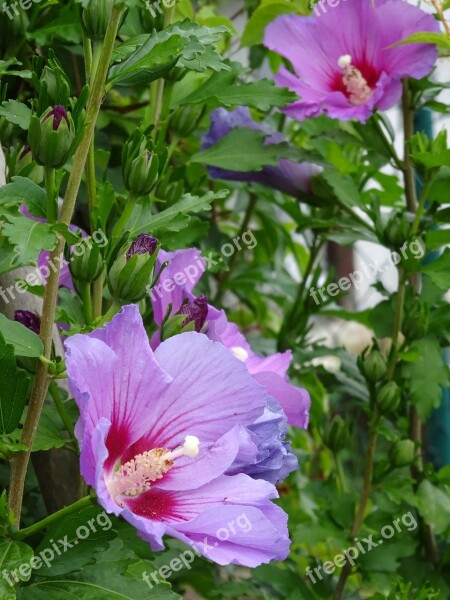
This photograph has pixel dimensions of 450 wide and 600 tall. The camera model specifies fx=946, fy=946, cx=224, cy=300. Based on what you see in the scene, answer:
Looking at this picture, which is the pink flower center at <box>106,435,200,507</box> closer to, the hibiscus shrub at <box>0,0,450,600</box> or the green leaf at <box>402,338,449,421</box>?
the hibiscus shrub at <box>0,0,450,600</box>

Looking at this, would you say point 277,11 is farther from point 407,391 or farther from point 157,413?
point 157,413

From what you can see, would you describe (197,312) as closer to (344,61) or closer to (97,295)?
(97,295)

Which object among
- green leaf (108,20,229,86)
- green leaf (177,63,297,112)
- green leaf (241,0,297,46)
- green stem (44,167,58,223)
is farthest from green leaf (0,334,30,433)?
green leaf (241,0,297,46)

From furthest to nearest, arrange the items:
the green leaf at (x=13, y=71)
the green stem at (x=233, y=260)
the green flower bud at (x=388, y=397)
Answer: the green stem at (x=233, y=260) < the green flower bud at (x=388, y=397) < the green leaf at (x=13, y=71)

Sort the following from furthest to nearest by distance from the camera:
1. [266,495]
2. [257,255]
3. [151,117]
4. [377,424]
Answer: [257,255] < [377,424] < [151,117] < [266,495]

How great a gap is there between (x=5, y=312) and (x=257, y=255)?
28.0 inches

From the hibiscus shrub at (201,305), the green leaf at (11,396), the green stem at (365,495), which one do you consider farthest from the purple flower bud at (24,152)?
the green stem at (365,495)

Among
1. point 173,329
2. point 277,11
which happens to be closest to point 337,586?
point 173,329

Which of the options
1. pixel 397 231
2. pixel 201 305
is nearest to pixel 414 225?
pixel 397 231

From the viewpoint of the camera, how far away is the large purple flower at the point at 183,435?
0.59 metres

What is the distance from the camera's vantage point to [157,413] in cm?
64

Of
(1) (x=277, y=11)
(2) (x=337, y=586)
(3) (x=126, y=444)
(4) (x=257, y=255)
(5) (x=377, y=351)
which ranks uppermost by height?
(1) (x=277, y=11)

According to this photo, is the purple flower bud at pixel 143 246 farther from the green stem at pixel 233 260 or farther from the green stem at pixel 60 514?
the green stem at pixel 233 260

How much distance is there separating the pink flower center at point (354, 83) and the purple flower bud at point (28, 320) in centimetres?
49
